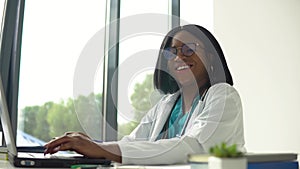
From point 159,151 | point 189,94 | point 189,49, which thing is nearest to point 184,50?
point 189,49

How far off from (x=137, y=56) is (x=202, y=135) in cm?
126

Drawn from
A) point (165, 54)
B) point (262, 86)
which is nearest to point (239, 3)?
point (262, 86)

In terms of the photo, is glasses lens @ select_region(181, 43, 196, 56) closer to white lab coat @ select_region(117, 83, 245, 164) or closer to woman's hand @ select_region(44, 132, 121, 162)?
white lab coat @ select_region(117, 83, 245, 164)

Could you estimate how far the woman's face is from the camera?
128 centimetres

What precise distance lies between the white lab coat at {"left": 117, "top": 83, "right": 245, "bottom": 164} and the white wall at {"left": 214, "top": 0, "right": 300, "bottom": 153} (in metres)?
1.01

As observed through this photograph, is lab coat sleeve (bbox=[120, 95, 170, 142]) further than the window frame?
No

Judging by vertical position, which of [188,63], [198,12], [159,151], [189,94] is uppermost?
[198,12]

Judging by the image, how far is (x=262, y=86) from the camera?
2146 millimetres

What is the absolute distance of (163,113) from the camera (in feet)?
4.34

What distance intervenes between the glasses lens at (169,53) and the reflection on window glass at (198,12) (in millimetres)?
970

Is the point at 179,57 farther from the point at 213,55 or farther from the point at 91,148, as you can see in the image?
the point at 91,148

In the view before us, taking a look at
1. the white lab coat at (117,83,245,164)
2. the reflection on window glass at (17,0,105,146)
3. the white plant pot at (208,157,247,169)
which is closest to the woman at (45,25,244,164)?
the white lab coat at (117,83,245,164)

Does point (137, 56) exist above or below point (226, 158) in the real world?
above

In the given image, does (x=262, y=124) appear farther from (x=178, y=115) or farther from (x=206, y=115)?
(x=206, y=115)
